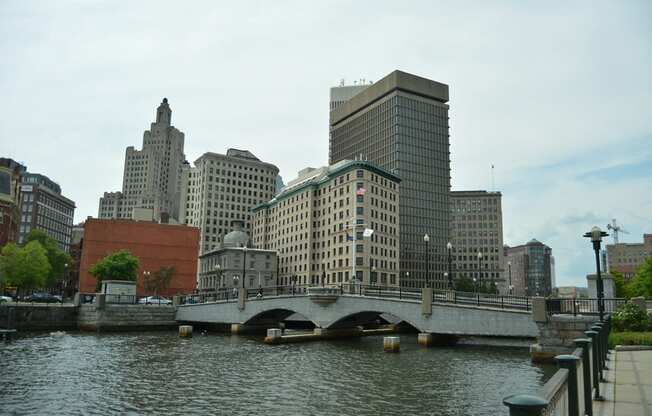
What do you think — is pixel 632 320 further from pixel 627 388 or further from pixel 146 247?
pixel 146 247

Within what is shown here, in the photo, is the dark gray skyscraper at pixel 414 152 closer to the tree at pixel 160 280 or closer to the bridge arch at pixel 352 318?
the tree at pixel 160 280

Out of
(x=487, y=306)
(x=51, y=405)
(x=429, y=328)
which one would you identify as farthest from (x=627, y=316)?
(x=51, y=405)

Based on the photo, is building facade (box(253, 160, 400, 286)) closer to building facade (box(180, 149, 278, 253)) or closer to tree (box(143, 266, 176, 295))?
tree (box(143, 266, 176, 295))

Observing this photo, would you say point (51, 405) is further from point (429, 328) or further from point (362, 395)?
point (429, 328)

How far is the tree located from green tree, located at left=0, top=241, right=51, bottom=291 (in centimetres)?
1974

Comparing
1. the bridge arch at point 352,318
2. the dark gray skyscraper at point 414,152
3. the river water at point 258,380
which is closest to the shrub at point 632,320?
the river water at point 258,380

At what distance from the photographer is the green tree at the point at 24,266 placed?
8588cm

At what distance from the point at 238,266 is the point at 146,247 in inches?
1008

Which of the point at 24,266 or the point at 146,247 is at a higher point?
the point at 146,247

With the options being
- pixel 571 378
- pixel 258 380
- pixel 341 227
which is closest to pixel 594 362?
pixel 571 378

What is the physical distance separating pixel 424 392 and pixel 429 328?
1917 centimetres

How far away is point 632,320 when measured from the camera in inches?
1048

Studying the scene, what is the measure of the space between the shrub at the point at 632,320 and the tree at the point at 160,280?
9208 cm

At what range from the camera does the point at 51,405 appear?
20.8 meters
